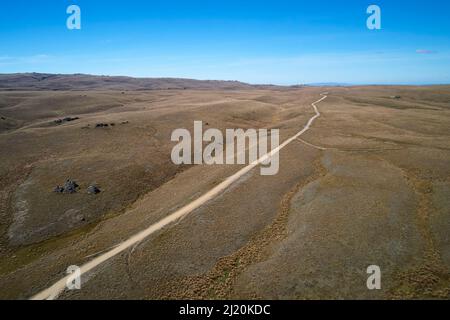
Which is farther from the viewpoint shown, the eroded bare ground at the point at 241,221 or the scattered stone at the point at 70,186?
the scattered stone at the point at 70,186

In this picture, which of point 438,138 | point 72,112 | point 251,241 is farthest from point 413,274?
point 72,112

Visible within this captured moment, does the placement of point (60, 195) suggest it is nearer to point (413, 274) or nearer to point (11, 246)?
point (11, 246)

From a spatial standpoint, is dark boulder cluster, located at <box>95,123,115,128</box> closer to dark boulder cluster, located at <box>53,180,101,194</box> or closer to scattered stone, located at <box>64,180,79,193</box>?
scattered stone, located at <box>64,180,79,193</box>

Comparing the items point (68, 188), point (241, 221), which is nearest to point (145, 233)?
point (241, 221)

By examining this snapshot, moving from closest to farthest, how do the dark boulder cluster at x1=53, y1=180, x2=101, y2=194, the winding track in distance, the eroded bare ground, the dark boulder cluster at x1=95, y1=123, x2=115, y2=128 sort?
the eroded bare ground → the winding track in distance → the dark boulder cluster at x1=53, y1=180, x2=101, y2=194 → the dark boulder cluster at x1=95, y1=123, x2=115, y2=128

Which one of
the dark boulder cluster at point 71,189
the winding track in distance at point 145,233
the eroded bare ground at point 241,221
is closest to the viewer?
the eroded bare ground at point 241,221

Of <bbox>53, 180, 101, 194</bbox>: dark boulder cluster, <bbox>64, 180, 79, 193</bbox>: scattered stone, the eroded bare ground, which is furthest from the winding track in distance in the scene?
<bbox>64, 180, 79, 193</bbox>: scattered stone

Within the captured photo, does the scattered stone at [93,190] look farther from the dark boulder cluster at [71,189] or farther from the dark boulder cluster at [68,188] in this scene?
the dark boulder cluster at [68,188]

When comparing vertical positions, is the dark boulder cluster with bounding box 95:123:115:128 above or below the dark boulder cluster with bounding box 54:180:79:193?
above

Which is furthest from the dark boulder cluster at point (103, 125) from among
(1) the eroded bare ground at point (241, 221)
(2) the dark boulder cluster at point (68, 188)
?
(2) the dark boulder cluster at point (68, 188)
